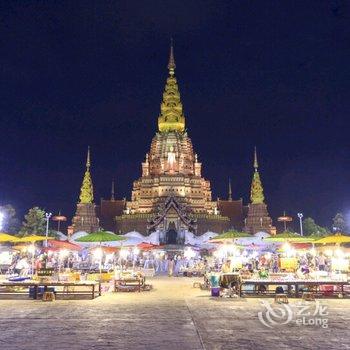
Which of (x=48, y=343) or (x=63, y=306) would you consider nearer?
(x=48, y=343)

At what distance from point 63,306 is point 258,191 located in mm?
56741

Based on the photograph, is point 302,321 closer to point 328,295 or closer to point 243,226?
point 328,295

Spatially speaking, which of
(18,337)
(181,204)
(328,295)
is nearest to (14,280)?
(18,337)

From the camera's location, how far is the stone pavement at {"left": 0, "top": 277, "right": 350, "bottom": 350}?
762 cm

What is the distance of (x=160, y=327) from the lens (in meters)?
9.34

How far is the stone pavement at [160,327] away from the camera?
25.0 feet

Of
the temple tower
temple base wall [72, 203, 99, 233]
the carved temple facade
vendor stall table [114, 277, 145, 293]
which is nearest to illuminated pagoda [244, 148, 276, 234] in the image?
the carved temple facade

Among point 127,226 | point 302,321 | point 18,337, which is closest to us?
point 18,337

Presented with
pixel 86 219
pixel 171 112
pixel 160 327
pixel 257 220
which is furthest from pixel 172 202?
pixel 160 327

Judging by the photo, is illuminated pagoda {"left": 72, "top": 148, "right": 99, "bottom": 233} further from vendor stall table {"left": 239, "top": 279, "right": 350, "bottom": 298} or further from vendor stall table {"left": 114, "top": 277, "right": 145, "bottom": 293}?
vendor stall table {"left": 239, "top": 279, "right": 350, "bottom": 298}

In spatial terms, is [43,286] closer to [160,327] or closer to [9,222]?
[160,327]

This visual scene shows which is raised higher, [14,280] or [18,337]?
[14,280]

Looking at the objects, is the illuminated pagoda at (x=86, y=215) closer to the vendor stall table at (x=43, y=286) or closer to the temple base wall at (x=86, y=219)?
the temple base wall at (x=86, y=219)

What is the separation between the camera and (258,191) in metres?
67.6
